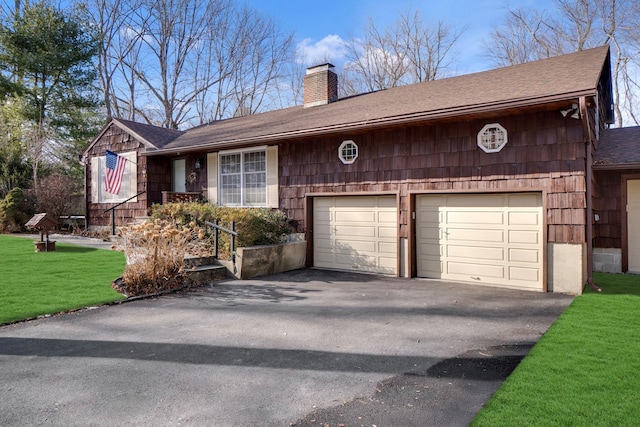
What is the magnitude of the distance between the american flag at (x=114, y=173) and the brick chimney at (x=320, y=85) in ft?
21.3

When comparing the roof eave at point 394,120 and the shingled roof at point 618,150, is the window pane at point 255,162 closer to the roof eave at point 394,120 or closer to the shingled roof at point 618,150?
the roof eave at point 394,120

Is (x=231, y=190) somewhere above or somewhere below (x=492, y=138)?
below

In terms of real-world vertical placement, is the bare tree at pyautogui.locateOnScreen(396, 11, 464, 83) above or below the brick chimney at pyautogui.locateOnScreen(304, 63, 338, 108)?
above

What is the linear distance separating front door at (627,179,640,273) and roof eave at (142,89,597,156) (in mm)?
4098

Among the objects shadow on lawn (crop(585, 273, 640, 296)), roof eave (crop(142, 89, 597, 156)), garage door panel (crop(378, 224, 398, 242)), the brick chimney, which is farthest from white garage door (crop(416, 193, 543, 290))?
the brick chimney

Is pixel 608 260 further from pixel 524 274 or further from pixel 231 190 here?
pixel 231 190

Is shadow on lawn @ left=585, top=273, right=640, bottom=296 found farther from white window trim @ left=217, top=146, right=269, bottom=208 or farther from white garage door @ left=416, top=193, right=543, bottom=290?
white window trim @ left=217, top=146, right=269, bottom=208

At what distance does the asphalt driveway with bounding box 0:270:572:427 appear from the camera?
2977mm

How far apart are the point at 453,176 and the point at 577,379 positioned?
5221 millimetres

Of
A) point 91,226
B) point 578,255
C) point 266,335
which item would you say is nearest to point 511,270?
point 578,255

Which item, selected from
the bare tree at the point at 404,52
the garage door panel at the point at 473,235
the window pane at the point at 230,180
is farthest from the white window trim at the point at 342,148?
the bare tree at the point at 404,52

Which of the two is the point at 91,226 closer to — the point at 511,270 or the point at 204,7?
the point at 511,270

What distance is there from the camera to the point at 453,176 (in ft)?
26.7

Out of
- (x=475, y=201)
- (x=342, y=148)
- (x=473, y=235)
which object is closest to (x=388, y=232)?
(x=473, y=235)
